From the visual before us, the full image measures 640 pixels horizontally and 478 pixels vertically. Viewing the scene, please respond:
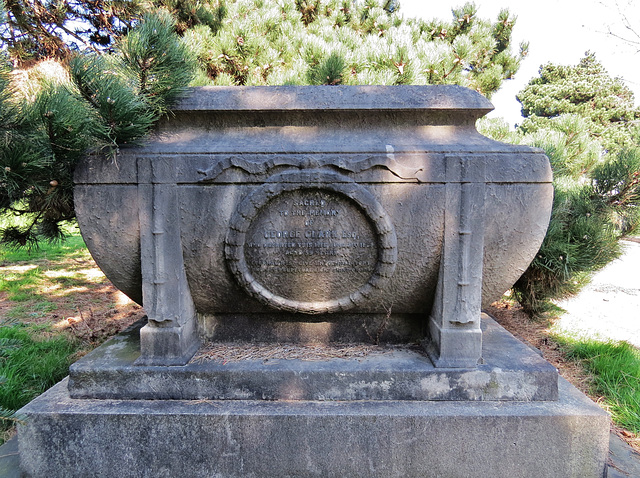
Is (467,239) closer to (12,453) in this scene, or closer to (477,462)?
(477,462)

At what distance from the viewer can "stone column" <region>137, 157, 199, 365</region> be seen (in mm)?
1908

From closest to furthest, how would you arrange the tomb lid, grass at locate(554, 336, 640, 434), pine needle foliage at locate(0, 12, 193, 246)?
1. pine needle foliage at locate(0, 12, 193, 246)
2. the tomb lid
3. grass at locate(554, 336, 640, 434)

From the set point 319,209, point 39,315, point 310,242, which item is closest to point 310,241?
point 310,242

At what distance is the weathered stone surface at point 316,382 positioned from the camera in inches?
73.7

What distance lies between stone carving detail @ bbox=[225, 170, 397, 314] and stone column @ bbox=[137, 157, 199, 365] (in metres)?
0.28

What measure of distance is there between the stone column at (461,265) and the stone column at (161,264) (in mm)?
1299

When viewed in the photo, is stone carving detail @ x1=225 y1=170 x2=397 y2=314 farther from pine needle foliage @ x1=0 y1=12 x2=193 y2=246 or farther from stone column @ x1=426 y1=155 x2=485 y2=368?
pine needle foliage @ x1=0 y1=12 x2=193 y2=246

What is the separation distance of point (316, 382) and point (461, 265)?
903mm

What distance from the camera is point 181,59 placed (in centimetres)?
203

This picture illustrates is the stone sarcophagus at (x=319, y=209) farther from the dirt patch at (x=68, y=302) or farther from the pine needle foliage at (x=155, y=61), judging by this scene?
the dirt patch at (x=68, y=302)

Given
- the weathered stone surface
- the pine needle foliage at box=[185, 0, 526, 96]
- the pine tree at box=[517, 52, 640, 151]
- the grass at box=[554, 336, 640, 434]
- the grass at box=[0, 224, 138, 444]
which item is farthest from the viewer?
the pine tree at box=[517, 52, 640, 151]

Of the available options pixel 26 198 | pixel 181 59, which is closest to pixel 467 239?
pixel 181 59

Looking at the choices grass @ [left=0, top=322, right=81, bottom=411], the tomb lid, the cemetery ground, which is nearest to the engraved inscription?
the tomb lid

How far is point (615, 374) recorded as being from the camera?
2.75 metres
